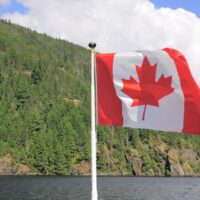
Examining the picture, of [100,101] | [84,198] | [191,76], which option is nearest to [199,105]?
[191,76]

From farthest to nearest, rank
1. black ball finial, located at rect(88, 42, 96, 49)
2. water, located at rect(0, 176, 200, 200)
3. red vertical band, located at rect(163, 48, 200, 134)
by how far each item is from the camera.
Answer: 1. water, located at rect(0, 176, 200, 200)
2. red vertical band, located at rect(163, 48, 200, 134)
3. black ball finial, located at rect(88, 42, 96, 49)

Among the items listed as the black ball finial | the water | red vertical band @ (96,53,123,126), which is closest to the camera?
the black ball finial

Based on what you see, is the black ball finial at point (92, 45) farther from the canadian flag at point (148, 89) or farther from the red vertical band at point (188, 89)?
the red vertical band at point (188, 89)

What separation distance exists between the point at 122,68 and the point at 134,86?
746 millimetres

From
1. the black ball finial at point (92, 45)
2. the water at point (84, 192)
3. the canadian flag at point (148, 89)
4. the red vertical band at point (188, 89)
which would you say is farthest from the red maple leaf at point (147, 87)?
the water at point (84, 192)

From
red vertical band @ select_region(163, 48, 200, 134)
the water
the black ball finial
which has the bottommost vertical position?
the water

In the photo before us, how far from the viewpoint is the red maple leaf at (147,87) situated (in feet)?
56.1

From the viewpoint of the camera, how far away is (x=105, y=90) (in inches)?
683

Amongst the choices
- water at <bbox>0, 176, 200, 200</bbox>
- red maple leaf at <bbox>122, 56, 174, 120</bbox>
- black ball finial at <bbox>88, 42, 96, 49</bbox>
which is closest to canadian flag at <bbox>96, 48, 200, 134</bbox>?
red maple leaf at <bbox>122, 56, 174, 120</bbox>

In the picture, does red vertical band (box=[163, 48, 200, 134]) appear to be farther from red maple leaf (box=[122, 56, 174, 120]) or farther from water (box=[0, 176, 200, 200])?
water (box=[0, 176, 200, 200])

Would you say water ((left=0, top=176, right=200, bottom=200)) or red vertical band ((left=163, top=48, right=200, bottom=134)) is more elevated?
red vertical band ((left=163, top=48, right=200, bottom=134))

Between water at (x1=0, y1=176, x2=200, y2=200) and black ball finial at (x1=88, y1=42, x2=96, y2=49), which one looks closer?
black ball finial at (x1=88, y1=42, x2=96, y2=49)

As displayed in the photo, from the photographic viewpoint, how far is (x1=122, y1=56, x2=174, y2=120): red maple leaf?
1711 centimetres

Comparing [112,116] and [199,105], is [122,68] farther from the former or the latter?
[199,105]
